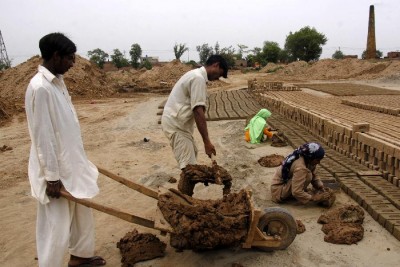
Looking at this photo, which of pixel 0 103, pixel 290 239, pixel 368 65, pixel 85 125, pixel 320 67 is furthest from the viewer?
pixel 320 67

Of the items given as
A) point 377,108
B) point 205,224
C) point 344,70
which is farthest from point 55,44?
point 344,70

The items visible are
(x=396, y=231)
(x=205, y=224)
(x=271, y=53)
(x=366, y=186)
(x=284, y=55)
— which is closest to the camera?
(x=205, y=224)

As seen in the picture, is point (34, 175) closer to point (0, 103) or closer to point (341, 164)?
point (341, 164)

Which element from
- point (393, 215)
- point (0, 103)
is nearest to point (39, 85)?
point (393, 215)

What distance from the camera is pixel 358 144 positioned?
532 centimetres

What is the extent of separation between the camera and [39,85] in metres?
2.46

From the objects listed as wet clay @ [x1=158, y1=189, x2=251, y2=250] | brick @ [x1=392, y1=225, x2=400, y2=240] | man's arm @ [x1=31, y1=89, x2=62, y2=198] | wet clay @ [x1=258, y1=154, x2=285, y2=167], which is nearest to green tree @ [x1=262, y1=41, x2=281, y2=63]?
wet clay @ [x1=258, y1=154, x2=285, y2=167]

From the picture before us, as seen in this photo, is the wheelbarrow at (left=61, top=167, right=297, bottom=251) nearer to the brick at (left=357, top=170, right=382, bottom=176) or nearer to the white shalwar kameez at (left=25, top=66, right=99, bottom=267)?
the white shalwar kameez at (left=25, top=66, right=99, bottom=267)

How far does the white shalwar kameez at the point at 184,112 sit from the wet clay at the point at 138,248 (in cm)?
83

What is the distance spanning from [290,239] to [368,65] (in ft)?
105

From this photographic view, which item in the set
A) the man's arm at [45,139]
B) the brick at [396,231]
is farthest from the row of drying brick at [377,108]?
the man's arm at [45,139]

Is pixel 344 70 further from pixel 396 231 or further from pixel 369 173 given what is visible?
A: pixel 396 231

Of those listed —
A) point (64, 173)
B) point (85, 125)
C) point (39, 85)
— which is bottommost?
point (85, 125)

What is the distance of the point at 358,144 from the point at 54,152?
14.1ft
